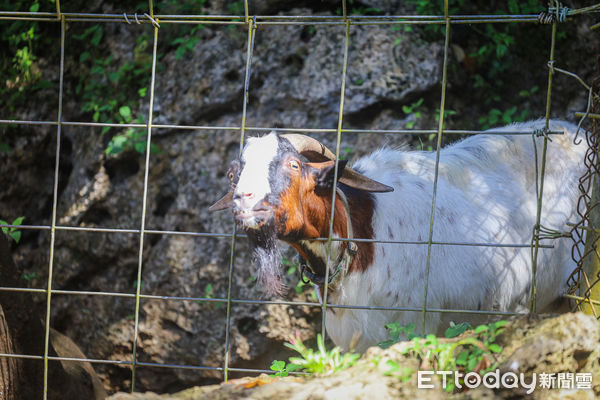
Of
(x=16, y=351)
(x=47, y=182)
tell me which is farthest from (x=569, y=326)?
(x=47, y=182)

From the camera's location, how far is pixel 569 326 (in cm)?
213

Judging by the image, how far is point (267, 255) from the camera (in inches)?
134

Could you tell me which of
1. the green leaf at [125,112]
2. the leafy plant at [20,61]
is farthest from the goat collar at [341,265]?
the leafy plant at [20,61]

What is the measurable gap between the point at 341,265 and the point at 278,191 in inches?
27.5

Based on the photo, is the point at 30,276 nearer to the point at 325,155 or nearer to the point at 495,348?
the point at 325,155

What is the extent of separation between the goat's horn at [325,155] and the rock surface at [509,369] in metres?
A: 1.56

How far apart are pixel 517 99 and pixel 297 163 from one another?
3.13 m

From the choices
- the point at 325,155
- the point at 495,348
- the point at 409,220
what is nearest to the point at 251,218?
the point at 325,155

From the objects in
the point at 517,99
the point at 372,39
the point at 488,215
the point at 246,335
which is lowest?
the point at 246,335

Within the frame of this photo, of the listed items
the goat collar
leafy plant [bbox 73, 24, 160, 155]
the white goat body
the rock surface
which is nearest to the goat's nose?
the goat collar

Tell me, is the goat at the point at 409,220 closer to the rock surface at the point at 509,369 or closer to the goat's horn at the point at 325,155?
the goat's horn at the point at 325,155

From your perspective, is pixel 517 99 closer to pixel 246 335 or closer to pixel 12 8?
pixel 246 335

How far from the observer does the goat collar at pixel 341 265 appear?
12.2 feet

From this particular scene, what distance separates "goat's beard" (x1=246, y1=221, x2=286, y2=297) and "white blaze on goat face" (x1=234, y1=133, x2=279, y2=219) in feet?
0.57
